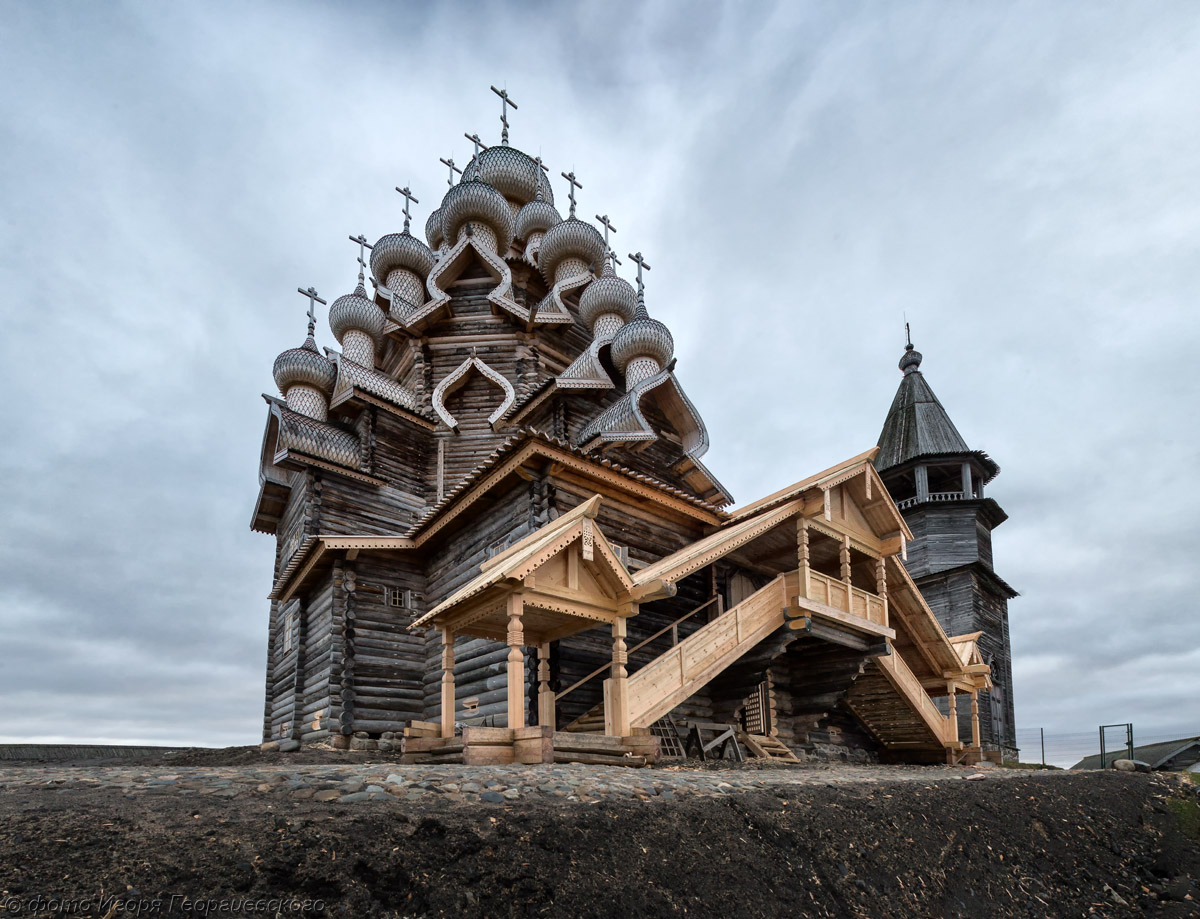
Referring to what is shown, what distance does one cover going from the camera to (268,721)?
2075 cm

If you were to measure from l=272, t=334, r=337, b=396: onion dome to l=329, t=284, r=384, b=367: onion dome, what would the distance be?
2.05 m

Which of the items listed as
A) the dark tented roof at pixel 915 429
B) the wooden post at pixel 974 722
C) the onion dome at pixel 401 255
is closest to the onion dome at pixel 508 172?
the onion dome at pixel 401 255

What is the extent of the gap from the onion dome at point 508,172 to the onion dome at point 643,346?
11.3 m

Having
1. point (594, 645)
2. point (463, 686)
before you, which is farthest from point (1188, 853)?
point (463, 686)

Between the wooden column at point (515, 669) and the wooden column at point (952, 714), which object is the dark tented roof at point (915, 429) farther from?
the wooden column at point (515, 669)

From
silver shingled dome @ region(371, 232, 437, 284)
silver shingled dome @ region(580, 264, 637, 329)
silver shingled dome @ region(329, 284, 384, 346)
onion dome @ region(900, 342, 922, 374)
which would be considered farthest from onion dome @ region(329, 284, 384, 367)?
onion dome @ region(900, 342, 922, 374)

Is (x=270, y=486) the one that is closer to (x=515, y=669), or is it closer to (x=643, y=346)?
(x=643, y=346)

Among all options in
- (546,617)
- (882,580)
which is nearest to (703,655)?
(546,617)

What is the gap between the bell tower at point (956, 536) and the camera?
29266mm

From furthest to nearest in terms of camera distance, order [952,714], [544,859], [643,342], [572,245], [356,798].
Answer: [572,245] → [643,342] → [952,714] → [356,798] → [544,859]

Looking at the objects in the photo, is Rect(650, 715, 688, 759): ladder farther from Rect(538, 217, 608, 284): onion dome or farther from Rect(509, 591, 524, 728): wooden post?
Rect(538, 217, 608, 284): onion dome

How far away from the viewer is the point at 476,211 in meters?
24.9

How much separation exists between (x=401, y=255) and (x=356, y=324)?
3.20m

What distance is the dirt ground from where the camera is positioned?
3.37 metres
